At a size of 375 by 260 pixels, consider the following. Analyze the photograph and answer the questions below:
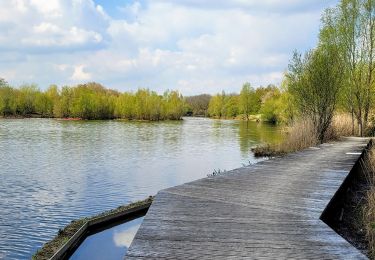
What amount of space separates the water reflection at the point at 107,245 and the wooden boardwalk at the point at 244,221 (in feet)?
4.93

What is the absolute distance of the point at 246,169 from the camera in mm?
9836

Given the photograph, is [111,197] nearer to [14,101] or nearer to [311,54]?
[311,54]

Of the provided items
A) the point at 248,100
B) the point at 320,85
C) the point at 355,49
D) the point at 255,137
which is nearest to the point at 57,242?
the point at 320,85

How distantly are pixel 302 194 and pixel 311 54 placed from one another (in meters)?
15.0

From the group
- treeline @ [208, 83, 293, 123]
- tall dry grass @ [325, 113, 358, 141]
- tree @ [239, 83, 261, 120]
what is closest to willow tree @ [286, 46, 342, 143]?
tall dry grass @ [325, 113, 358, 141]

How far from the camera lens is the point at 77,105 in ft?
233

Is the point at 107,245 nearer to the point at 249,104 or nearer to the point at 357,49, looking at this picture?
the point at 357,49

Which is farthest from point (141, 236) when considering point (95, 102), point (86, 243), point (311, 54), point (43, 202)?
point (95, 102)

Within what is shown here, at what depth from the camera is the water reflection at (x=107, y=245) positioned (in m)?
7.07

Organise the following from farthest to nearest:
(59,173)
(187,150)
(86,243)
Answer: (187,150)
(59,173)
(86,243)

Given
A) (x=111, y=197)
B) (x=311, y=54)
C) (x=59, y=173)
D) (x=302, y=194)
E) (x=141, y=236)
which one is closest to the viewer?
(x=141, y=236)

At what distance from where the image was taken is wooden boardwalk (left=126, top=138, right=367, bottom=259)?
4.13 meters

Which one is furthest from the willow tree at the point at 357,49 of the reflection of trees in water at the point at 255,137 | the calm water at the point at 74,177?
the calm water at the point at 74,177

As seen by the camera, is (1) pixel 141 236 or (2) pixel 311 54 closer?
(1) pixel 141 236
